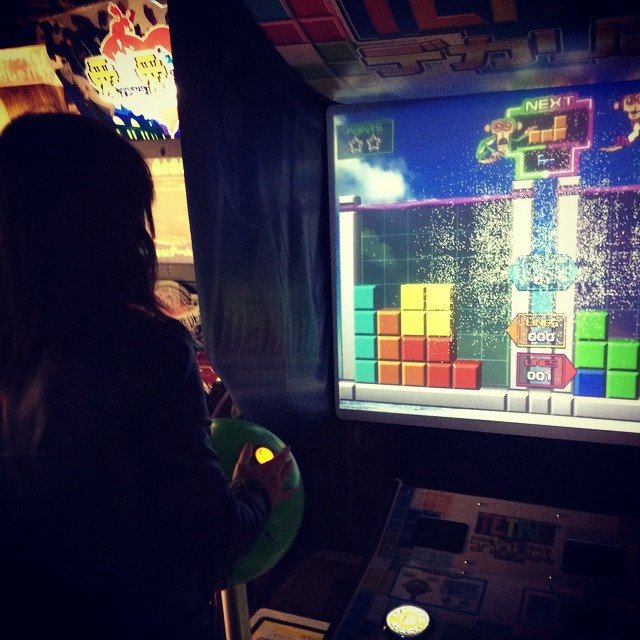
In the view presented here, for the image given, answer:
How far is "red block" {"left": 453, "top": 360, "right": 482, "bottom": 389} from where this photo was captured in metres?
1.20

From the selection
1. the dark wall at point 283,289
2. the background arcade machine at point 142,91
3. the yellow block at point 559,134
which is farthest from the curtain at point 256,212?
the yellow block at point 559,134

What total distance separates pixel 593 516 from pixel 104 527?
3.00 ft

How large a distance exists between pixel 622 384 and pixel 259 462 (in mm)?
745

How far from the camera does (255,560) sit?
1130mm

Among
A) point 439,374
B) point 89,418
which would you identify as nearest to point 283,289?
point 439,374

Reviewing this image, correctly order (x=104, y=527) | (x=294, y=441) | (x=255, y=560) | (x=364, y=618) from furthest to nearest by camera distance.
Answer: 1. (x=294, y=441)
2. (x=255, y=560)
3. (x=364, y=618)
4. (x=104, y=527)

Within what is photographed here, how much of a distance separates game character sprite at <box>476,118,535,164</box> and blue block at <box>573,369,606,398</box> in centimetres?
47

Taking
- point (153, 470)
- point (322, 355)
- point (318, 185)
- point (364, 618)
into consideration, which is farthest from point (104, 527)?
point (318, 185)

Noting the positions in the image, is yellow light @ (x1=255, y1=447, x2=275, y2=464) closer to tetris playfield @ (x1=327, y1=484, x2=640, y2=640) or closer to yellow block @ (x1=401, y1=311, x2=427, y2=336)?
tetris playfield @ (x1=327, y1=484, x2=640, y2=640)

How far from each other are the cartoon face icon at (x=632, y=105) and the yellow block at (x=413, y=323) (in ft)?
1.79

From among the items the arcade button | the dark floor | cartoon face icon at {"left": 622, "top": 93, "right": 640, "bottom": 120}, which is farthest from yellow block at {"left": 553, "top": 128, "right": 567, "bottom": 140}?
the dark floor

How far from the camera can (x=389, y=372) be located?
128 centimetres

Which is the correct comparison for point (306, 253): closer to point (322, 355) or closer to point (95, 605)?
point (322, 355)

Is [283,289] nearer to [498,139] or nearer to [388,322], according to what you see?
[388,322]
